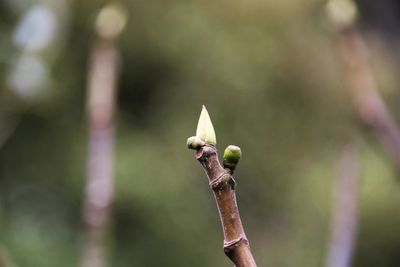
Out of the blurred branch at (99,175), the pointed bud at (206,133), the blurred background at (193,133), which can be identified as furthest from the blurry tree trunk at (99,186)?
the blurred background at (193,133)

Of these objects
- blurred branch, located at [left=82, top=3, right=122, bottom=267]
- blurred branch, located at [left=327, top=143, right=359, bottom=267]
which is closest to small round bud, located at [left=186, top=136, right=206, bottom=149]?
blurred branch, located at [left=327, top=143, right=359, bottom=267]

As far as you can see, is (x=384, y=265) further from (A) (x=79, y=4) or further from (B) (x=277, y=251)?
(A) (x=79, y=4)

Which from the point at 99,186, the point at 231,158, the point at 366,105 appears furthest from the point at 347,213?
the point at 231,158

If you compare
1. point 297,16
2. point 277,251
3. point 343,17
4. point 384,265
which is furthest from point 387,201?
point 343,17

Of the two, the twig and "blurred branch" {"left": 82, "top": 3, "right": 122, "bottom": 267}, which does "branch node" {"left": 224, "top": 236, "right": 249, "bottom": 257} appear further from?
"blurred branch" {"left": 82, "top": 3, "right": 122, "bottom": 267}

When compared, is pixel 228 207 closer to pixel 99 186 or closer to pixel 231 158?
pixel 231 158

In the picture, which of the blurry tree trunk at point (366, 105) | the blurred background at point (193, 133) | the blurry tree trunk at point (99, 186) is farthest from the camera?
the blurred background at point (193, 133)

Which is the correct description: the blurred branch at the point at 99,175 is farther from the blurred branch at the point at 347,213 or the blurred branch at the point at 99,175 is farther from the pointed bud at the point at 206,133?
the pointed bud at the point at 206,133

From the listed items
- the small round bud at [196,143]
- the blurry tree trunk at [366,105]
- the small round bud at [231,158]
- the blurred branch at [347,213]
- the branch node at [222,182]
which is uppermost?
→ the blurry tree trunk at [366,105]
